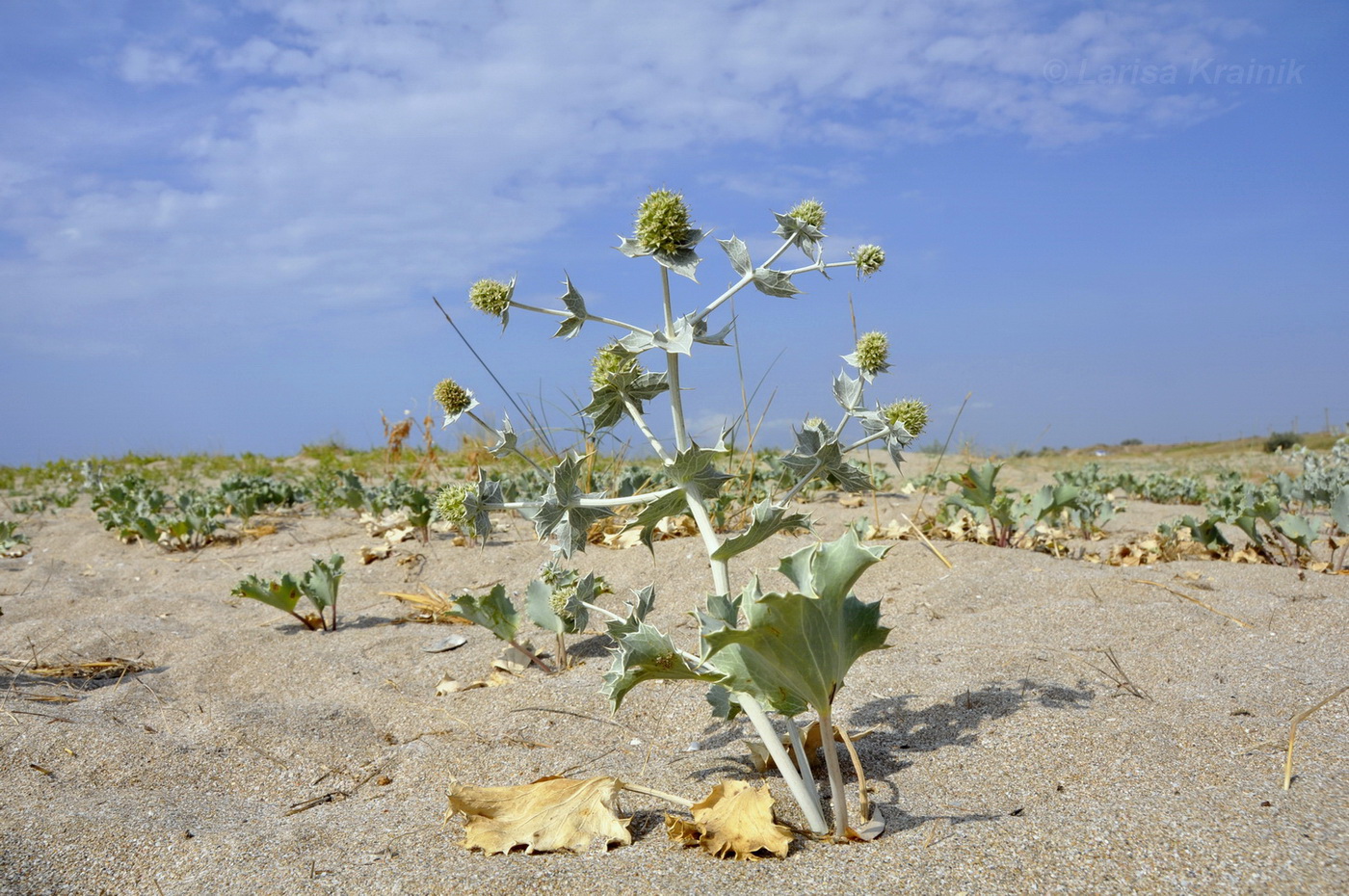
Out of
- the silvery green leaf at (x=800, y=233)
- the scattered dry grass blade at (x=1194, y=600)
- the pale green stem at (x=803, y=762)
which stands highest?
the silvery green leaf at (x=800, y=233)

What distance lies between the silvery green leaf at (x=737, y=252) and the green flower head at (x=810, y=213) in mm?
248

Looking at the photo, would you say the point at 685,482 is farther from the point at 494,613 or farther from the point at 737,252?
the point at 494,613

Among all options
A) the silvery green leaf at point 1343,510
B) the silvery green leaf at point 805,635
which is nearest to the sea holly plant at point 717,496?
the silvery green leaf at point 805,635

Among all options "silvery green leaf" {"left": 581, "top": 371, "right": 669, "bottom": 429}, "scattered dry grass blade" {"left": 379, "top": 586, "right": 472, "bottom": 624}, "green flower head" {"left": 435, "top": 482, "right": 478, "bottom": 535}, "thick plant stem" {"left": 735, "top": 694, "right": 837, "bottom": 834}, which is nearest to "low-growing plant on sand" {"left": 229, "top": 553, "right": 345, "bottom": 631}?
"scattered dry grass blade" {"left": 379, "top": 586, "right": 472, "bottom": 624}

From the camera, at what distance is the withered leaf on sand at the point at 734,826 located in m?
1.79

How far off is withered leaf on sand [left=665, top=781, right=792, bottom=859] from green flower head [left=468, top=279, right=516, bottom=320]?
3.96 feet

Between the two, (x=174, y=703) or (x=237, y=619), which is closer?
(x=174, y=703)

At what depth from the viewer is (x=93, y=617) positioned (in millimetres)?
4113

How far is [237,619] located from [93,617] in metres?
0.62

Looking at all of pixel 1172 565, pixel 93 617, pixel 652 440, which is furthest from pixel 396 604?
pixel 1172 565

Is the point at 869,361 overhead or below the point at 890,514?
overhead

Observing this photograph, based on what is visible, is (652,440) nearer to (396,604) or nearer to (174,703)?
(174,703)

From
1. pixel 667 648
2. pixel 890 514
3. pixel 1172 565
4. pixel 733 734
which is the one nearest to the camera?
pixel 667 648

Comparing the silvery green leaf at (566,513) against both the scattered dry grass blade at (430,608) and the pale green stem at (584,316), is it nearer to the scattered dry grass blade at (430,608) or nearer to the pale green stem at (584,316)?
the pale green stem at (584,316)
